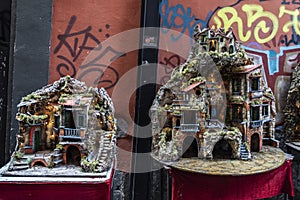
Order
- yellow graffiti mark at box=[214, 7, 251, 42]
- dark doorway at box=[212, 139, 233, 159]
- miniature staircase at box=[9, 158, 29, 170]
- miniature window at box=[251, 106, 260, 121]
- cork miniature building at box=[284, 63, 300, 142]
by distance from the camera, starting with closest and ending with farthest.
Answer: miniature staircase at box=[9, 158, 29, 170], dark doorway at box=[212, 139, 233, 159], miniature window at box=[251, 106, 260, 121], cork miniature building at box=[284, 63, 300, 142], yellow graffiti mark at box=[214, 7, 251, 42]

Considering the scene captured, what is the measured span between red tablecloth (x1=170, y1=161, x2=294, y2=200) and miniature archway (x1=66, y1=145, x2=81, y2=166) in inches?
39.5

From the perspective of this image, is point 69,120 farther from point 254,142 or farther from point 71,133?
point 254,142

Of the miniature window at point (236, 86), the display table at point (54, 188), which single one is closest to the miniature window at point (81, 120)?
the display table at point (54, 188)

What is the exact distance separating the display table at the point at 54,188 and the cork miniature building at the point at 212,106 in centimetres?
95

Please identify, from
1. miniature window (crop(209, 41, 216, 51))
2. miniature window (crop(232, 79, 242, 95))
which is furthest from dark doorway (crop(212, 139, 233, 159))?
miniature window (crop(209, 41, 216, 51))

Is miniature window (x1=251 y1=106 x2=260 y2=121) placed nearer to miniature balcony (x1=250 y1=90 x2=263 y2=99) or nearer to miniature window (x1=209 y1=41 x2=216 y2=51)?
miniature balcony (x1=250 y1=90 x2=263 y2=99)

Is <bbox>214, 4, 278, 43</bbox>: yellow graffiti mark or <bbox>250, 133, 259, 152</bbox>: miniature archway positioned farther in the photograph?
<bbox>214, 4, 278, 43</bbox>: yellow graffiti mark

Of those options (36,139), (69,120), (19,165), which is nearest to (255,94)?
(69,120)

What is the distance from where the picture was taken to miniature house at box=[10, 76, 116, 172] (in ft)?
9.66

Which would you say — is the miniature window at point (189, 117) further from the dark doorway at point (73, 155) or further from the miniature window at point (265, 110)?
the dark doorway at point (73, 155)

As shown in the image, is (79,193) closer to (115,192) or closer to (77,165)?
(77,165)

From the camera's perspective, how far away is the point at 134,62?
4.51m

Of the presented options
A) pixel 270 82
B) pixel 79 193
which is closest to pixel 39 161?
pixel 79 193

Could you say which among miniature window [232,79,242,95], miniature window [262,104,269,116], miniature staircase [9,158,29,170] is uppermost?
miniature window [232,79,242,95]
